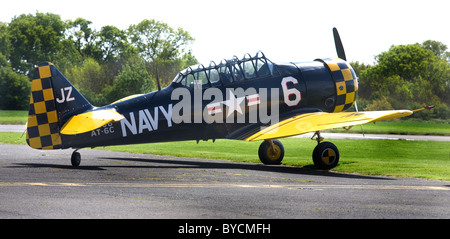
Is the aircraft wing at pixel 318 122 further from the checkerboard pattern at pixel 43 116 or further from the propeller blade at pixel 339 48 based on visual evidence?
the checkerboard pattern at pixel 43 116

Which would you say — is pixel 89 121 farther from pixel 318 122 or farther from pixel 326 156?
pixel 326 156

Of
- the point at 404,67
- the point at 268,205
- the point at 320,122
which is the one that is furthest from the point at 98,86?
the point at 268,205

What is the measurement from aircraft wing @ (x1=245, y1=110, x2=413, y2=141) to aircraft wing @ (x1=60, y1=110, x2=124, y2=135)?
3.74m

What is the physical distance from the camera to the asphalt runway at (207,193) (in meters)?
9.50

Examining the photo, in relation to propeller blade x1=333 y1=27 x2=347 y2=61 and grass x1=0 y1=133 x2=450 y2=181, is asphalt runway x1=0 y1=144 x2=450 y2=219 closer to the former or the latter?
grass x1=0 y1=133 x2=450 y2=181

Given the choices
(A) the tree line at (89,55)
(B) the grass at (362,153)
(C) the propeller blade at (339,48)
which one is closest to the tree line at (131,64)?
(A) the tree line at (89,55)

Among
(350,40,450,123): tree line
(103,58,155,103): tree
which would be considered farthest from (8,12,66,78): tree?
(350,40,450,123): tree line

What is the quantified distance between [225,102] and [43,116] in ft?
16.3

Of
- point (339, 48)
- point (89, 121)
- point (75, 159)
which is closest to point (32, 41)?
point (339, 48)

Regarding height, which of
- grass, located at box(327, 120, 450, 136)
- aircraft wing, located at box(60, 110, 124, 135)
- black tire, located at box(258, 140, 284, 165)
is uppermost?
aircraft wing, located at box(60, 110, 124, 135)

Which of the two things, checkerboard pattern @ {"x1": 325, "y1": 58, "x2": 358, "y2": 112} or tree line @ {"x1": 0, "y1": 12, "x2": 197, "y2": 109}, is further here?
tree line @ {"x1": 0, "y1": 12, "x2": 197, "y2": 109}

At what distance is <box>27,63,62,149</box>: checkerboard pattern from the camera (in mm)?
16328

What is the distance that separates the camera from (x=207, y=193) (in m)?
11.8

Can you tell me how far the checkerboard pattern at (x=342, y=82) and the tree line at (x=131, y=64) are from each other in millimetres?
22621
